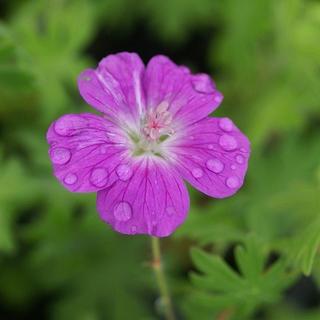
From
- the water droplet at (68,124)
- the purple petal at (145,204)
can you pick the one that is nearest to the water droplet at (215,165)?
the purple petal at (145,204)

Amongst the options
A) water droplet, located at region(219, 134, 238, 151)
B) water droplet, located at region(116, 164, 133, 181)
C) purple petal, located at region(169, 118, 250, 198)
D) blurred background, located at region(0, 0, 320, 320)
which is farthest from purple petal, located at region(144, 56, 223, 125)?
blurred background, located at region(0, 0, 320, 320)

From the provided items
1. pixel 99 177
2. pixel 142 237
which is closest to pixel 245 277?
pixel 99 177

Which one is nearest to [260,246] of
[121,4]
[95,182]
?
[95,182]

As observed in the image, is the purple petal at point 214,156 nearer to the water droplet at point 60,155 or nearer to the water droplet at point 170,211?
the water droplet at point 170,211

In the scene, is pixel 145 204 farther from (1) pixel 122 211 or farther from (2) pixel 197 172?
(2) pixel 197 172

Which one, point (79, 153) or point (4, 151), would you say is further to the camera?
point (4, 151)

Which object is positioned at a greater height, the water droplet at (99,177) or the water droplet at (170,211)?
the water droplet at (99,177)

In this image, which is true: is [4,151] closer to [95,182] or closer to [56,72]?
[56,72]
